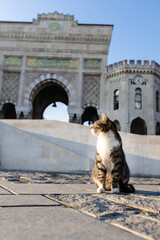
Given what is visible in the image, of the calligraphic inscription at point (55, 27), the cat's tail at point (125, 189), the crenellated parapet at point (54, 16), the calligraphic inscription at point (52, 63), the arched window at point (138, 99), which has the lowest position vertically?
the cat's tail at point (125, 189)

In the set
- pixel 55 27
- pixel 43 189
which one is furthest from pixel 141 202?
pixel 55 27

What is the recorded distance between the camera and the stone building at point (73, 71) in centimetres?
1770

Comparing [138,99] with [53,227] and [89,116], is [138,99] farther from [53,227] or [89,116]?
[53,227]

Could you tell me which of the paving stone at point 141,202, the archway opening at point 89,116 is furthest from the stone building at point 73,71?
the paving stone at point 141,202

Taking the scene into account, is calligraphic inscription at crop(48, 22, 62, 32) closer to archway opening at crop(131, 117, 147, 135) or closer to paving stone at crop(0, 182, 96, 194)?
archway opening at crop(131, 117, 147, 135)

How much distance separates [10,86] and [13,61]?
233 centimetres

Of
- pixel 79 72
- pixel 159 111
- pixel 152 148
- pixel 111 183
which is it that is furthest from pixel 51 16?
pixel 111 183

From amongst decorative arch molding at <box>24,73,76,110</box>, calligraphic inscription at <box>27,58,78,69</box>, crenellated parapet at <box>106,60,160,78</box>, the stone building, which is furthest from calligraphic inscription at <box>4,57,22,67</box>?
crenellated parapet at <box>106,60,160,78</box>

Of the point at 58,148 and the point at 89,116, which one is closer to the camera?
the point at 58,148

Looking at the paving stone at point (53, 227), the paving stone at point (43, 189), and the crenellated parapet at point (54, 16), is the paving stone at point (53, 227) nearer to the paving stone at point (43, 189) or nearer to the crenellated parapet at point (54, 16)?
the paving stone at point (43, 189)

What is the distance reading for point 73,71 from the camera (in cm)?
1853

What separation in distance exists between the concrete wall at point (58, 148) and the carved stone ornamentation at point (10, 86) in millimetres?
8954

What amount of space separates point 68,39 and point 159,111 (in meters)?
10.3

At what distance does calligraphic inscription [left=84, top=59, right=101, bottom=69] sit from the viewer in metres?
18.7
